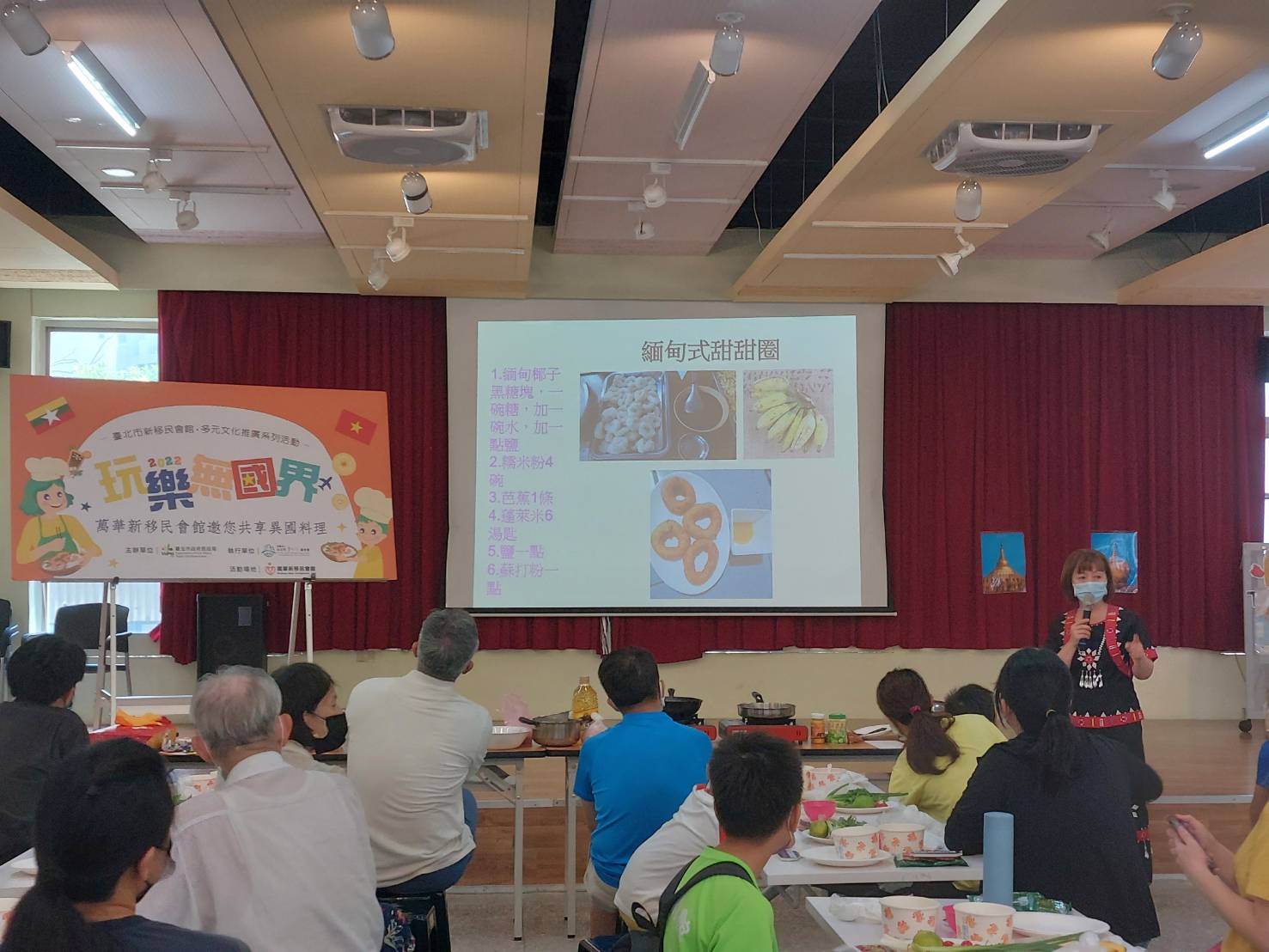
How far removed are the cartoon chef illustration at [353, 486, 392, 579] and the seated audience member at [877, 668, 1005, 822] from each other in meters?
3.55

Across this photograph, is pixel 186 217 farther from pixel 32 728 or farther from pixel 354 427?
pixel 32 728

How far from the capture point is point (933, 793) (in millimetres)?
3514

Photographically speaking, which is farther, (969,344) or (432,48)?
(969,344)

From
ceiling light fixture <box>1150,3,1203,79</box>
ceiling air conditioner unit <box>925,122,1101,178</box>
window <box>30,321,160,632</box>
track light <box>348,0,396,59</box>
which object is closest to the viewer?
track light <box>348,0,396,59</box>

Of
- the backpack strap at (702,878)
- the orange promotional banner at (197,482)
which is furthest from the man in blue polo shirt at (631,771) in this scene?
the orange promotional banner at (197,482)

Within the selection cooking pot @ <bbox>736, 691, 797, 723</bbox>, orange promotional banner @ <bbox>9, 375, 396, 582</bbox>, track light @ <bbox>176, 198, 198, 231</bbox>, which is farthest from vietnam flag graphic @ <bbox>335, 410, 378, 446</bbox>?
cooking pot @ <bbox>736, 691, 797, 723</bbox>

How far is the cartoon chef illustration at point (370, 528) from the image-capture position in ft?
21.0

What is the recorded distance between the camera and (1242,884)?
1.91m

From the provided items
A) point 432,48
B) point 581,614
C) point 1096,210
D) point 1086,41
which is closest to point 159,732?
point 432,48

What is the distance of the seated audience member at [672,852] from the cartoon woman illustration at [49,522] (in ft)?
14.1

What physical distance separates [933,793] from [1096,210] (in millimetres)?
4540

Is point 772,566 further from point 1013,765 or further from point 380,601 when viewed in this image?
point 1013,765

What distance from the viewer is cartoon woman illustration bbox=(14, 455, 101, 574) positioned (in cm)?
587

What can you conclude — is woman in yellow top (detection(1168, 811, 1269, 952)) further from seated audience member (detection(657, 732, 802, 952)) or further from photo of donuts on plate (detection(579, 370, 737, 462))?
photo of donuts on plate (detection(579, 370, 737, 462))
